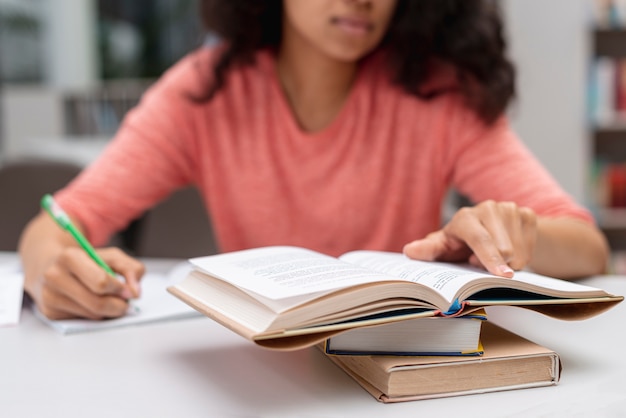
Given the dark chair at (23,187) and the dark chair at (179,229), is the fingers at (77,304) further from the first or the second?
the dark chair at (179,229)

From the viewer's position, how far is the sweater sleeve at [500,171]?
1.13 m

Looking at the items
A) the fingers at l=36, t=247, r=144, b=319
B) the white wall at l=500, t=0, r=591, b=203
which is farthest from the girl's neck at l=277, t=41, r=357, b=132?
the white wall at l=500, t=0, r=591, b=203

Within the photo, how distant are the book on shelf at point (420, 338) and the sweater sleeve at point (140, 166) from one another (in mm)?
745

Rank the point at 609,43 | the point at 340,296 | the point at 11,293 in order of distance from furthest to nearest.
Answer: the point at 609,43 → the point at 11,293 → the point at 340,296

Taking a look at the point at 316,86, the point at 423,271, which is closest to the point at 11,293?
the point at 423,271

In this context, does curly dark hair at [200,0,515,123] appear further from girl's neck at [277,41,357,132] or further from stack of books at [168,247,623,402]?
stack of books at [168,247,623,402]

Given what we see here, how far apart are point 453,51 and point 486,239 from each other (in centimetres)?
68

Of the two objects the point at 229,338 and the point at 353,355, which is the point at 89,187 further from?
the point at 353,355

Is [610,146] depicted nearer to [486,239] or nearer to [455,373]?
[486,239]

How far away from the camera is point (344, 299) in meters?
0.58

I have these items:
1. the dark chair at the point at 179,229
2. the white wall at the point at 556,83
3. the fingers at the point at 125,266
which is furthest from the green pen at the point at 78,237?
the white wall at the point at 556,83

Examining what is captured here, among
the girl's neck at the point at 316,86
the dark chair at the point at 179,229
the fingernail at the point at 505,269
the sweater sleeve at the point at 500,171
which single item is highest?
the girl's neck at the point at 316,86

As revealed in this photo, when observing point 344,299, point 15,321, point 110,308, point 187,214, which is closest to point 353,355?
point 344,299

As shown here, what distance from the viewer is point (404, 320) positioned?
59 cm
